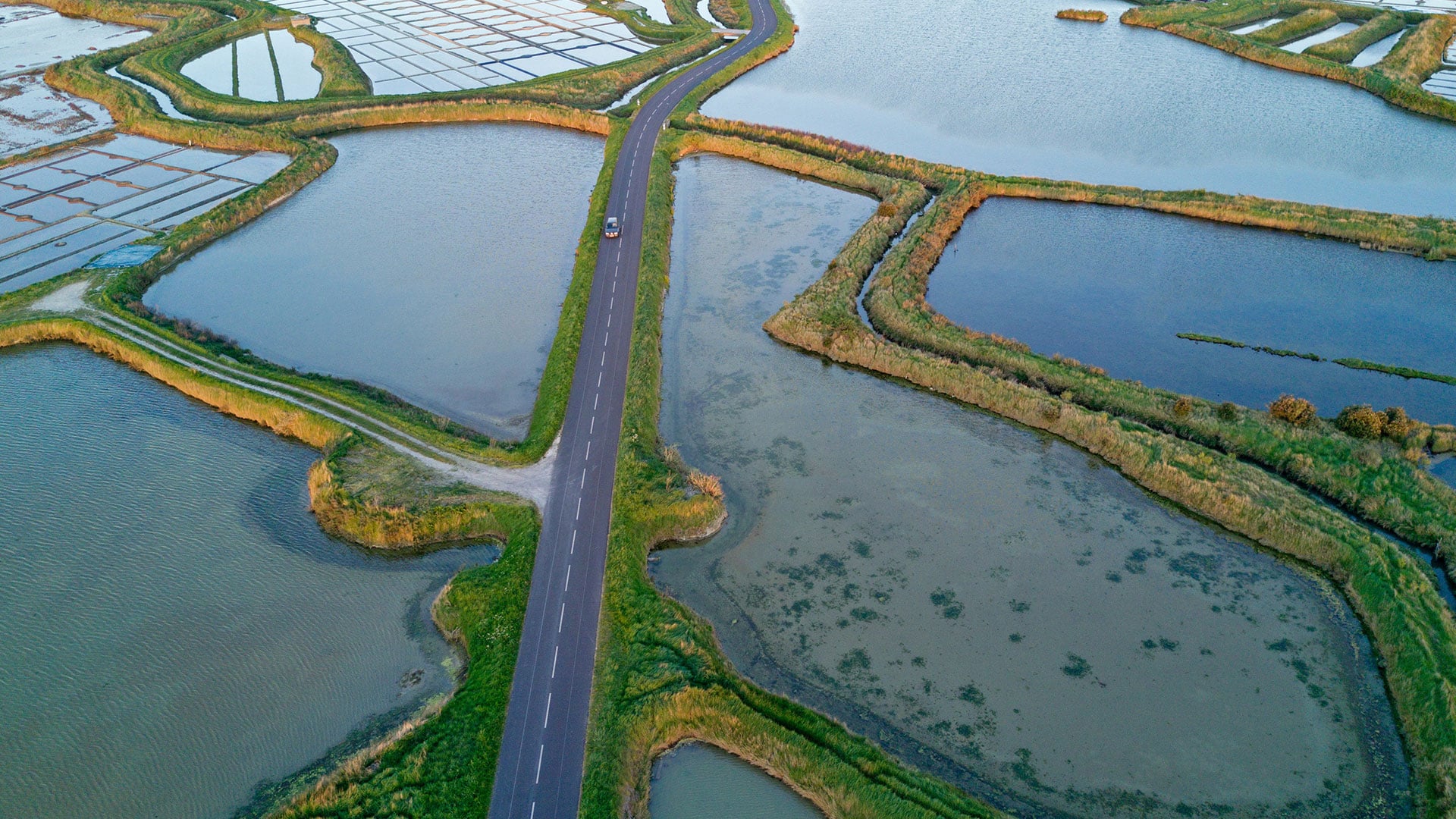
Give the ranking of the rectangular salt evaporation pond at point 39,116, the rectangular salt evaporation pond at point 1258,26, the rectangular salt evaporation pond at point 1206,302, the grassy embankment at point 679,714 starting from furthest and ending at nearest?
the rectangular salt evaporation pond at point 1258,26 → the rectangular salt evaporation pond at point 39,116 → the rectangular salt evaporation pond at point 1206,302 → the grassy embankment at point 679,714

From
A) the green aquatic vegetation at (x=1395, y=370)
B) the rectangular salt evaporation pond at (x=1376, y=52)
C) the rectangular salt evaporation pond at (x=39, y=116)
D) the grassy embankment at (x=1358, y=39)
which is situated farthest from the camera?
the grassy embankment at (x=1358, y=39)

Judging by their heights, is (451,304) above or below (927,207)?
below

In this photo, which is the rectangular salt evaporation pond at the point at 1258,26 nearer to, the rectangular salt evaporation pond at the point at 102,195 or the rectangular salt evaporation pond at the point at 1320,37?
the rectangular salt evaporation pond at the point at 1320,37

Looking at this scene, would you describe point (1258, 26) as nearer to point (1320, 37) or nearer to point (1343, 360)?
point (1320, 37)

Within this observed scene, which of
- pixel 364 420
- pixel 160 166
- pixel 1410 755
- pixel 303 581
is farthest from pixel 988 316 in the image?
pixel 160 166

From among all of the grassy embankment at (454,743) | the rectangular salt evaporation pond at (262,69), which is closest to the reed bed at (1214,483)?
the grassy embankment at (454,743)

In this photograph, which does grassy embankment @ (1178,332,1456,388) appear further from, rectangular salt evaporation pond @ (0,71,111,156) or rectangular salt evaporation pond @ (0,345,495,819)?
Result: rectangular salt evaporation pond @ (0,71,111,156)

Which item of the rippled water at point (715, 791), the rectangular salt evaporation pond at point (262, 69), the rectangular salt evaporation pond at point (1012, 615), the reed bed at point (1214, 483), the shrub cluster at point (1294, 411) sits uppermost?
the rectangular salt evaporation pond at point (262, 69)

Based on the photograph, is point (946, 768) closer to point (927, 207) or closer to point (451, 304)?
point (451, 304)
